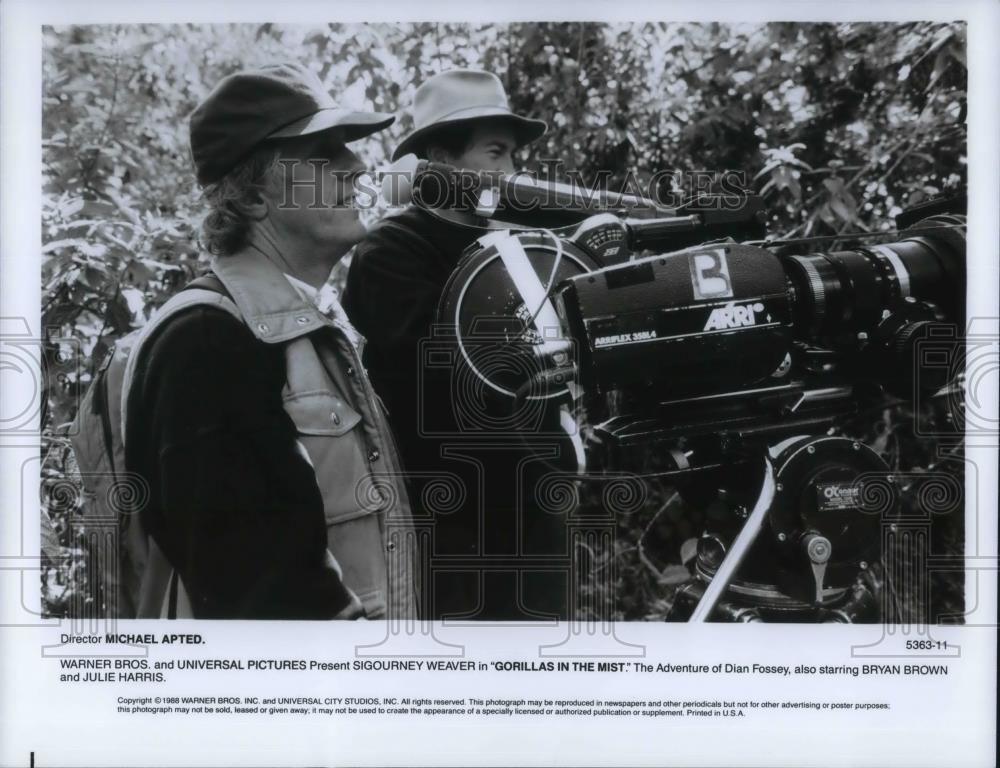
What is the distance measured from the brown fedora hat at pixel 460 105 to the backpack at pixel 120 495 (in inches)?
31.6

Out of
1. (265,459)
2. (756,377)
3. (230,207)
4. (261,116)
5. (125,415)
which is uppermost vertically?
(261,116)

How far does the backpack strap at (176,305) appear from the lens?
2768 mm

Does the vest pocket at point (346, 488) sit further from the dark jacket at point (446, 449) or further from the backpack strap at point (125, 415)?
the backpack strap at point (125, 415)

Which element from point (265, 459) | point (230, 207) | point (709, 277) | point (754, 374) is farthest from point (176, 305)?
point (754, 374)

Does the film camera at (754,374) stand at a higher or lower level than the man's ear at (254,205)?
lower

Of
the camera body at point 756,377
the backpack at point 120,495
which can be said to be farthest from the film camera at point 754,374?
the backpack at point 120,495

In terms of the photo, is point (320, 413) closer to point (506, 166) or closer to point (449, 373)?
point (449, 373)

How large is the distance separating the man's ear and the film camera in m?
0.63

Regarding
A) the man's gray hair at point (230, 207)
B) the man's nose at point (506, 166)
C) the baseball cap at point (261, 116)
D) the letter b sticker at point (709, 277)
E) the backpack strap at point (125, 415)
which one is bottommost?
the backpack strap at point (125, 415)

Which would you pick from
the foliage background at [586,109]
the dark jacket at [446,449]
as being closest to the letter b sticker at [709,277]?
the foliage background at [586,109]

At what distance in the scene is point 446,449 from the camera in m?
2.77

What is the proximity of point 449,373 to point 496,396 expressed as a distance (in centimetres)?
16

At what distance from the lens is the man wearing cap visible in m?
2.72

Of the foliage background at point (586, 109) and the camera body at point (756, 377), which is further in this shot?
the foliage background at point (586, 109)
